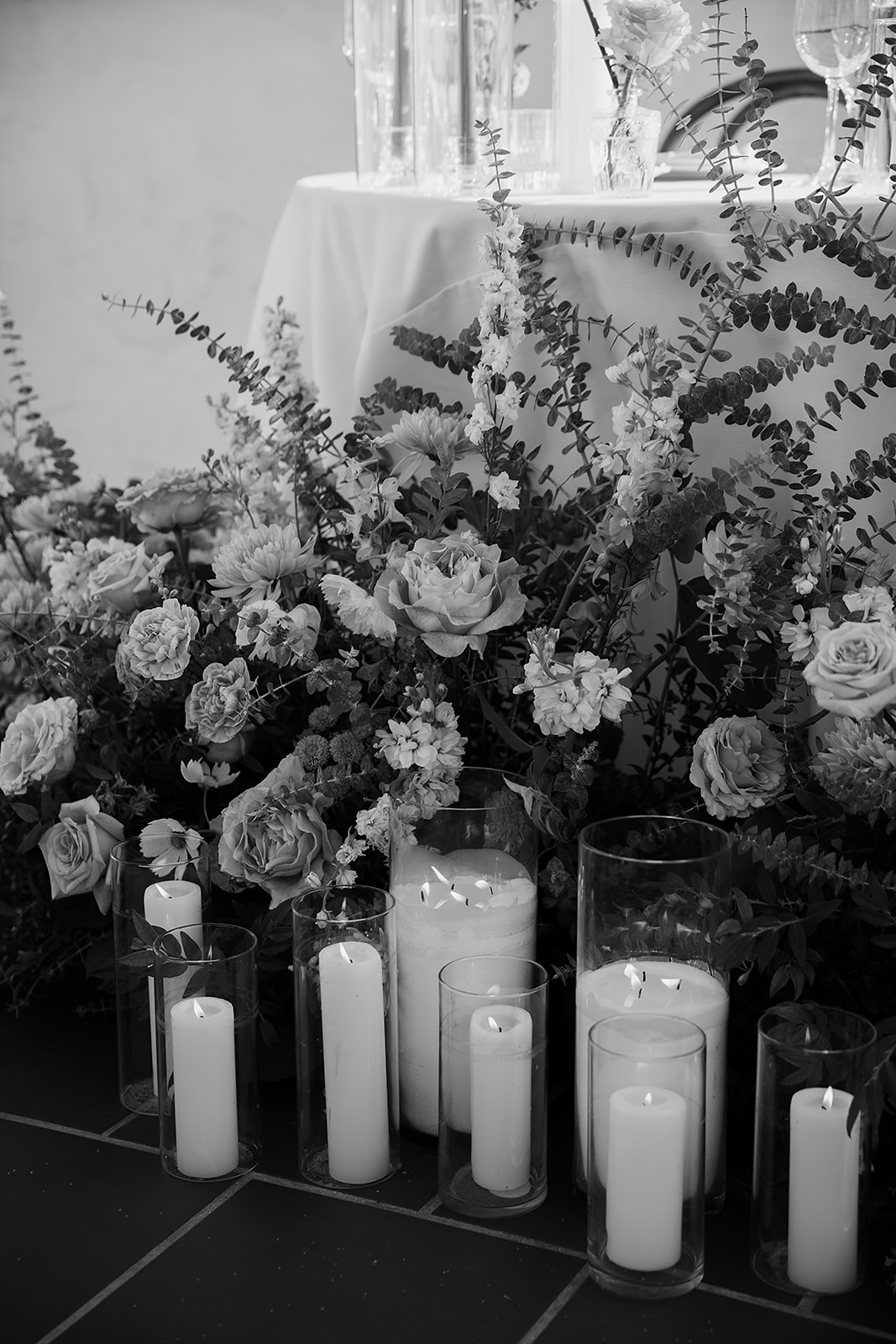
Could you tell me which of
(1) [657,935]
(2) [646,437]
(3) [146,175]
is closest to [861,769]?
(1) [657,935]

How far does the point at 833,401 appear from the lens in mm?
1147

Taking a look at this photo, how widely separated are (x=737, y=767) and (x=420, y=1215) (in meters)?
0.44

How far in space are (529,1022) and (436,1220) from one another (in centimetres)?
19

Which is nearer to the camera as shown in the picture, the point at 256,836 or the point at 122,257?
the point at 256,836

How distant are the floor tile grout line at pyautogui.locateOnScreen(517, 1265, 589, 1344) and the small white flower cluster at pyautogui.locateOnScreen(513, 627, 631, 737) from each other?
1.35ft

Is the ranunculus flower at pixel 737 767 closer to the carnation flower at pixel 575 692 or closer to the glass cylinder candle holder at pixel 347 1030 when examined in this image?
the carnation flower at pixel 575 692

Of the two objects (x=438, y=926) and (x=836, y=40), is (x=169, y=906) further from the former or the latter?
(x=836, y=40)

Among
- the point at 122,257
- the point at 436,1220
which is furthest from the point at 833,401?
the point at 122,257

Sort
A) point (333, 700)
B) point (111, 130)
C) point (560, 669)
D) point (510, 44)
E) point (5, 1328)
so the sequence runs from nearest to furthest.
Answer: point (5, 1328), point (560, 669), point (333, 700), point (510, 44), point (111, 130)

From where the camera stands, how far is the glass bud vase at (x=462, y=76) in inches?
58.5

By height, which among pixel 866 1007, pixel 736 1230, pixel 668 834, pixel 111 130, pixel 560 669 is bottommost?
pixel 736 1230

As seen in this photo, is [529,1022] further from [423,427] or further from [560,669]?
[423,427]

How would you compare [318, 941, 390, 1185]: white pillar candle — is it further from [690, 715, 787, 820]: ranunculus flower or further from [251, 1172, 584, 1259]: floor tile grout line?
[690, 715, 787, 820]: ranunculus flower

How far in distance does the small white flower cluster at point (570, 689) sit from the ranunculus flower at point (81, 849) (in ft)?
1.58
